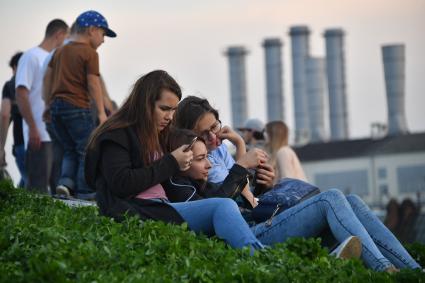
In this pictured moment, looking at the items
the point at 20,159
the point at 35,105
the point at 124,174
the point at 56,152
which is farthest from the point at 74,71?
the point at 124,174

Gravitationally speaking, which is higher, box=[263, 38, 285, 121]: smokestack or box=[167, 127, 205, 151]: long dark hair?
box=[167, 127, 205, 151]: long dark hair

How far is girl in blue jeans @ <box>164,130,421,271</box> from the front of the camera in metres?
11.0

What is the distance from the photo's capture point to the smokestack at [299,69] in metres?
94.0

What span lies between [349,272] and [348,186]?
273ft

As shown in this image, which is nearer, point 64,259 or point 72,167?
point 64,259

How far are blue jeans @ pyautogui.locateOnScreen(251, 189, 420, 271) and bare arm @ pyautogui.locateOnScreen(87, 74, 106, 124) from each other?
4483mm

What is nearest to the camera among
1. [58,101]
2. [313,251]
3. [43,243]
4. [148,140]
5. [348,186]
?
[43,243]

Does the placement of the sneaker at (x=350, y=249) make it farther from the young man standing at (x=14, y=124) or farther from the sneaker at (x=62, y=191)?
the young man standing at (x=14, y=124)

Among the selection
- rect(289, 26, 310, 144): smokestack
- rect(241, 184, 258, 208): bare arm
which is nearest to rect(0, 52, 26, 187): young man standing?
rect(241, 184, 258, 208): bare arm

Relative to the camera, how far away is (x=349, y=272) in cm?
1022

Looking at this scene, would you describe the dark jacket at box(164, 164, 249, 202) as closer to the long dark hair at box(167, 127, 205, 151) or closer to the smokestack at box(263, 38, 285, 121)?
the long dark hair at box(167, 127, 205, 151)

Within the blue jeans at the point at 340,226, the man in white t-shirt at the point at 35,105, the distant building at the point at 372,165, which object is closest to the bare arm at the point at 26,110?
the man in white t-shirt at the point at 35,105

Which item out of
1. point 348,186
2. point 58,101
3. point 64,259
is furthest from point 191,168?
point 348,186

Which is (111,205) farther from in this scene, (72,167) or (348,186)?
(348,186)
